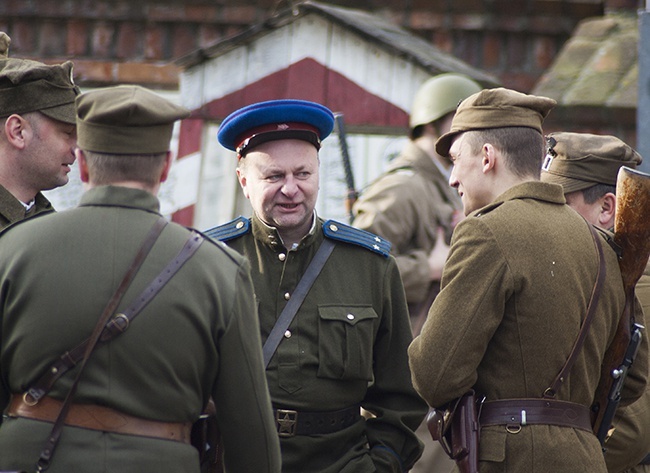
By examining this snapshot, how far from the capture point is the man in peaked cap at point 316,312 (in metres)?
4.15

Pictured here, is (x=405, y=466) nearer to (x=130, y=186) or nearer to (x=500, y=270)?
(x=500, y=270)

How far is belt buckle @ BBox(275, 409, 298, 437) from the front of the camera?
4113 mm

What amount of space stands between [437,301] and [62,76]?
1623mm

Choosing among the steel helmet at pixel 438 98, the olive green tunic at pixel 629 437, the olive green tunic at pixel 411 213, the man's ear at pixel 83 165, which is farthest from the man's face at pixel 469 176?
the steel helmet at pixel 438 98

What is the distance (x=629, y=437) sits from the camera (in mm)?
4289

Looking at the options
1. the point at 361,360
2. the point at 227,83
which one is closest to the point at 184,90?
the point at 227,83

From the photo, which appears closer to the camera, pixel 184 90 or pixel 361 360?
pixel 361 360

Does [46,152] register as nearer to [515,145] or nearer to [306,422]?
[306,422]

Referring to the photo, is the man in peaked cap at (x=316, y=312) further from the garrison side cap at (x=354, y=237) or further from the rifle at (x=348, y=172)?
the rifle at (x=348, y=172)

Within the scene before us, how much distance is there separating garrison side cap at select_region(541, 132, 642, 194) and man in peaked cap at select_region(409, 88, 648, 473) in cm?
68

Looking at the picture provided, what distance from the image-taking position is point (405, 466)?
14.3 ft

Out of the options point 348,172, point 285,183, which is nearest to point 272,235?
point 285,183

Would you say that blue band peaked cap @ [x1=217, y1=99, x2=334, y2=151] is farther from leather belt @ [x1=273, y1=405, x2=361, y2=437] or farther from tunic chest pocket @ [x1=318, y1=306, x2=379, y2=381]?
leather belt @ [x1=273, y1=405, x2=361, y2=437]

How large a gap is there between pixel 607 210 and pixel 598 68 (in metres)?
3.77
